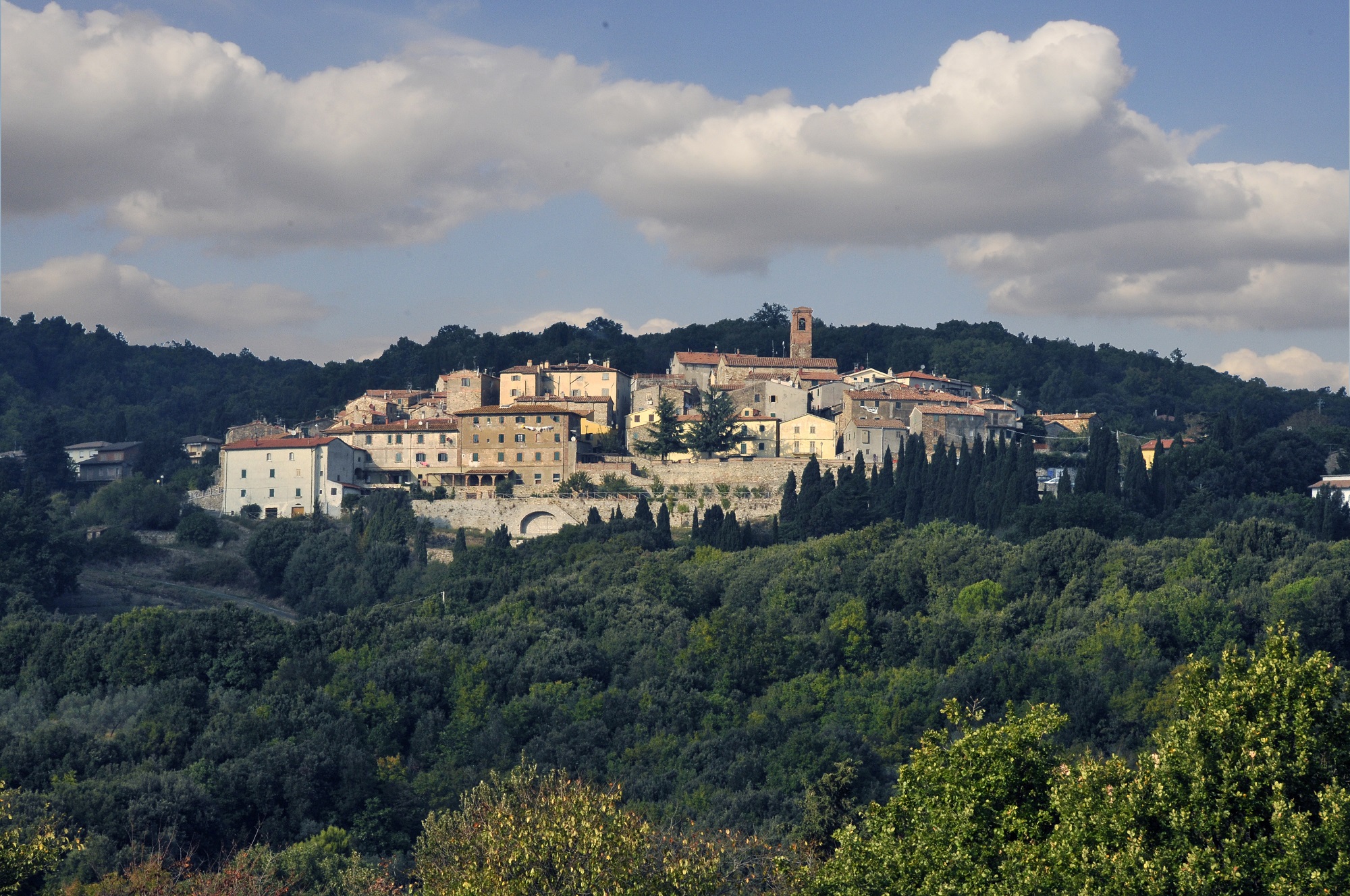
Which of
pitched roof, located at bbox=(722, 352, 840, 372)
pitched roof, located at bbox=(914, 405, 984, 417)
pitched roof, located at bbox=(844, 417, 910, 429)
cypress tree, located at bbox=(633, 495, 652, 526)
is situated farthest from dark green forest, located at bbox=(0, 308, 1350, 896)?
pitched roof, located at bbox=(722, 352, 840, 372)

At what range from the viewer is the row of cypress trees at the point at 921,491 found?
60.7 meters

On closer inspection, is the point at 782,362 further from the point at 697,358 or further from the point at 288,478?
the point at 288,478

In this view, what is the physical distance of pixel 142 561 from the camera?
65125mm

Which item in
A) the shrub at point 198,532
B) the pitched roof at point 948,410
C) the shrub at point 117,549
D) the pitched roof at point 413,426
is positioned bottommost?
the shrub at point 117,549

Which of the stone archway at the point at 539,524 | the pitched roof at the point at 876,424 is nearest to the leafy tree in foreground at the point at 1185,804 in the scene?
the stone archway at the point at 539,524

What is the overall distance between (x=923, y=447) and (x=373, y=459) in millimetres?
26114

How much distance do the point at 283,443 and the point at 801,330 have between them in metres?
36.6

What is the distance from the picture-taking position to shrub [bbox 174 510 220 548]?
65938 millimetres

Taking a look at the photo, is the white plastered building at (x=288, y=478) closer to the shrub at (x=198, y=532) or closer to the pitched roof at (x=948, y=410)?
the shrub at (x=198, y=532)

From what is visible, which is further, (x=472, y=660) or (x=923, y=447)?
(x=923, y=447)

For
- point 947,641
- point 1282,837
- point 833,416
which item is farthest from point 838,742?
point 833,416

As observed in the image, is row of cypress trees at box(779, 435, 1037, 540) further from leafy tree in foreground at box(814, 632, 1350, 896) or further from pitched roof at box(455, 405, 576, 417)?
leafy tree in foreground at box(814, 632, 1350, 896)

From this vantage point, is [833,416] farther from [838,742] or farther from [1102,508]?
[838,742]

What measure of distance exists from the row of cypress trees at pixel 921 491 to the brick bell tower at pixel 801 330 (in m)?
28.7
